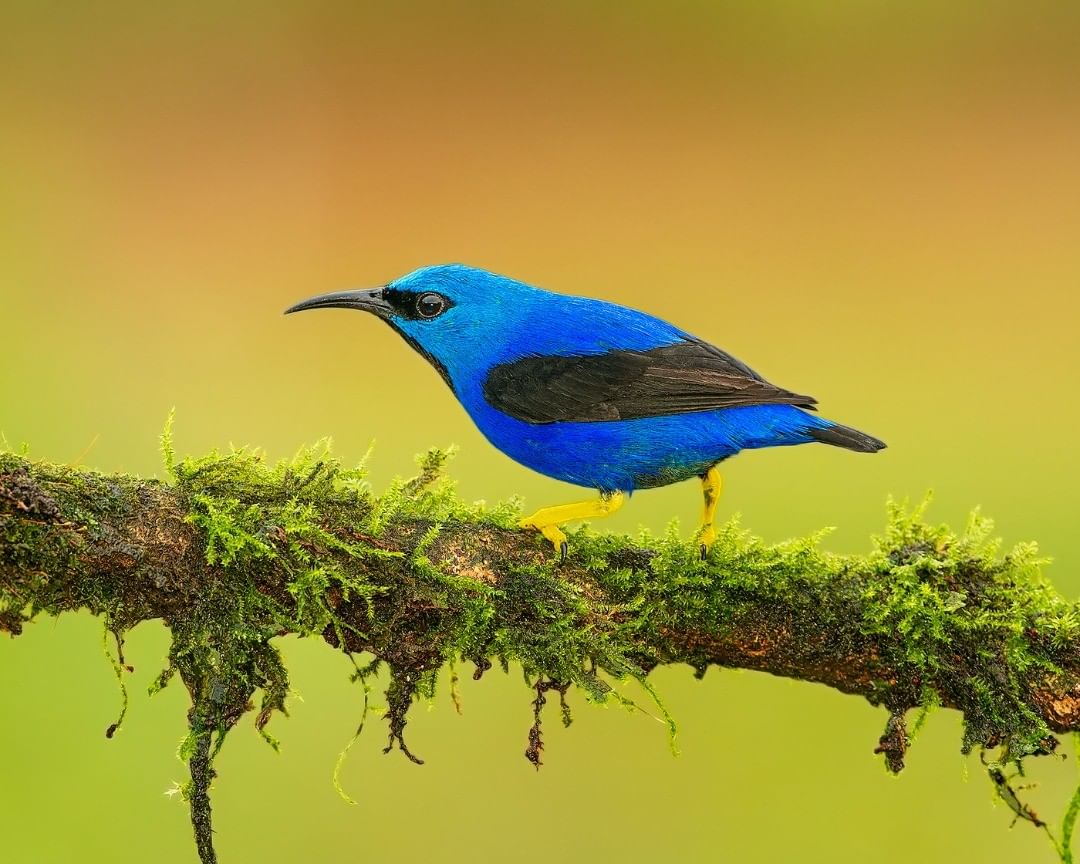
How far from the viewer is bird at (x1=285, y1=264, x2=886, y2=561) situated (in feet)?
12.6

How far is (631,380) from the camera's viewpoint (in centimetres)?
393

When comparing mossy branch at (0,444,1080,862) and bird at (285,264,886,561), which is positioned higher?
bird at (285,264,886,561)

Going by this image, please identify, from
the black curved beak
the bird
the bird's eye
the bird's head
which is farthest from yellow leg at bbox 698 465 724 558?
the black curved beak

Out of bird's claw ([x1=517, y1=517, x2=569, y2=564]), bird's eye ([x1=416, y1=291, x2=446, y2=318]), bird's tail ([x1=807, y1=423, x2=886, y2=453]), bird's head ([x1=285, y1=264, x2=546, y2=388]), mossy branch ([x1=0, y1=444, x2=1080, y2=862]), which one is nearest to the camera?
mossy branch ([x1=0, y1=444, x2=1080, y2=862])

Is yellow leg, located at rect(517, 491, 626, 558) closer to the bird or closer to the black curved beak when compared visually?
the bird

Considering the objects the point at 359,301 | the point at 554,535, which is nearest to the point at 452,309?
the point at 359,301

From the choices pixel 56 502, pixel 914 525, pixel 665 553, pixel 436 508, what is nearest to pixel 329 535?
pixel 436 508

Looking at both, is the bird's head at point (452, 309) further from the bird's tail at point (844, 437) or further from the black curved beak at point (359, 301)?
the bird's tail at point (844, 437)

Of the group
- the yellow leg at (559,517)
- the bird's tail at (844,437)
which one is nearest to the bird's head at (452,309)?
the yellow leg at (559,517)

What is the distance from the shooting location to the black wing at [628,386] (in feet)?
12.6

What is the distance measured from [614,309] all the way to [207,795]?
2.13 meters

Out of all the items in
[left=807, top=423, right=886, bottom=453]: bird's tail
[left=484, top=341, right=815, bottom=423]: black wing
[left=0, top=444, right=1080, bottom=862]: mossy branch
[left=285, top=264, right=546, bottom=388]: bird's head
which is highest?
[left=285, top=264, right=546, bottom=388]: bird's head

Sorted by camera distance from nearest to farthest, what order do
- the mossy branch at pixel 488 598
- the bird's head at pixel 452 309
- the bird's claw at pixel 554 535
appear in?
the mossy branch at pixel 488 598
the bird's claw at pixel 554 535
the bird's head at pixel 452 309

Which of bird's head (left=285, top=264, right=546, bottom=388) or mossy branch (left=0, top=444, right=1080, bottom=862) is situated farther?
bird's head (left=285, top=264, right=546, bottom=388)
